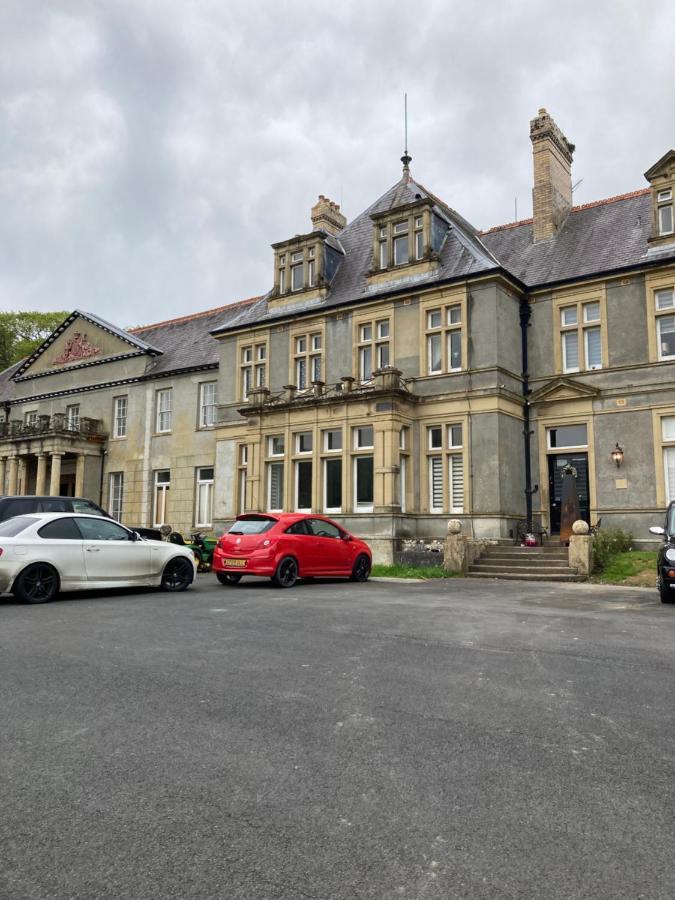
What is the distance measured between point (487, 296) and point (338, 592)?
11.3 metres

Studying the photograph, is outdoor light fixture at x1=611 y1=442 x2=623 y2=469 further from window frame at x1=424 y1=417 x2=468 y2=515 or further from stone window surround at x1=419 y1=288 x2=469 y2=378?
stone window surround at x1=419 y1=288 x2=469 y2=378

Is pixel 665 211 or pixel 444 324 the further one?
pixel 444 324

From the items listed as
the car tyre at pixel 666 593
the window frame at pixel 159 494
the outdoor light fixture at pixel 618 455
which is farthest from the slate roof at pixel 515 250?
the car tyre at pixel 666 593

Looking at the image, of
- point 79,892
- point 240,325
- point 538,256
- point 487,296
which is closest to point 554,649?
point 79,892

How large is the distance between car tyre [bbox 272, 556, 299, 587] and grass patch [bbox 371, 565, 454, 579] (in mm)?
4177

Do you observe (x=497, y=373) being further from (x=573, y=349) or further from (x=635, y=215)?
(x=635, y=215)

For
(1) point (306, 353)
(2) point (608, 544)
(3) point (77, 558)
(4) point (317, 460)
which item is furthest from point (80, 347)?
(2) point (608, 544)

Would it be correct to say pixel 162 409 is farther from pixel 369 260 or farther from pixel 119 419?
pixel 369 260

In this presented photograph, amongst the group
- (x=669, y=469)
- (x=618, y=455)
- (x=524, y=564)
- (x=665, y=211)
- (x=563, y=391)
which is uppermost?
(x=665, y=211)

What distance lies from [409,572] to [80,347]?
22313 millimetres

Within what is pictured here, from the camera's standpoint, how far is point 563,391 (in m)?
21.2

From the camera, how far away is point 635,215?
22.4m

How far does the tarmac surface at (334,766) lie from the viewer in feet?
9.59

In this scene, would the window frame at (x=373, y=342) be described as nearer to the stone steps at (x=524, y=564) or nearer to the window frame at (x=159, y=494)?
the stone steps at (x=524, y=564)
